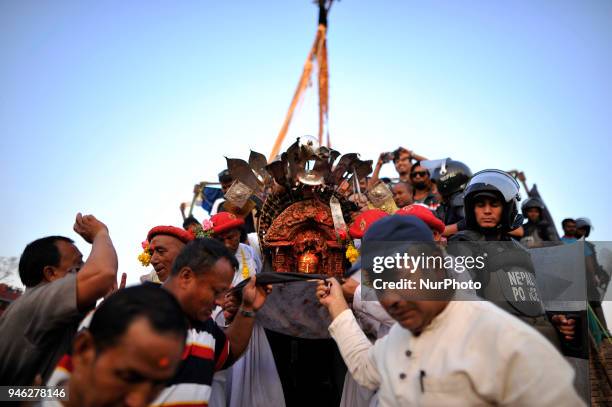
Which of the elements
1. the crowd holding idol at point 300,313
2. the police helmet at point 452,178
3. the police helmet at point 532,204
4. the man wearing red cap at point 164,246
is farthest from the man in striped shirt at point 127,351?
the police helmet at point 532,204

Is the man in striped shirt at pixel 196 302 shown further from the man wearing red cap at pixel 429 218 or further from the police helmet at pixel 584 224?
the police helmet at pixel 584 224

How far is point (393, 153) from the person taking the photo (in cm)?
888

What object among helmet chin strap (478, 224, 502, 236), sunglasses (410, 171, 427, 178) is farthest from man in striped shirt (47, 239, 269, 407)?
sunglasses (410, 171, 427, 178)

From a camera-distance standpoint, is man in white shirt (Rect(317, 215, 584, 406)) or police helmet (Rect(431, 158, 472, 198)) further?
police helmet (Rect(431, 158, 472, 198))

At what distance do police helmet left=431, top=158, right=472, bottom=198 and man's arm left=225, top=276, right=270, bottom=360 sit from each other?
3.77 metres

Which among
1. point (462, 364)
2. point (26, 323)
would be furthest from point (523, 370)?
point (26, 323)

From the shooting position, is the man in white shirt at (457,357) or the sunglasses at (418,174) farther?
the sunglasses at (418,174)

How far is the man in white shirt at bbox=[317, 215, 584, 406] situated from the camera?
6.49ft

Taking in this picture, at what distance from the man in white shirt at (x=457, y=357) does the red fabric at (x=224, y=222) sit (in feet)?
10.2

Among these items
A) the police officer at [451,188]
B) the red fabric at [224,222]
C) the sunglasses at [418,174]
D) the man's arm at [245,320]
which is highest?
the sunglasses at [418,174]

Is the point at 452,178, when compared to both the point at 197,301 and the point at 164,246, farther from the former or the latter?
the point at 197,301

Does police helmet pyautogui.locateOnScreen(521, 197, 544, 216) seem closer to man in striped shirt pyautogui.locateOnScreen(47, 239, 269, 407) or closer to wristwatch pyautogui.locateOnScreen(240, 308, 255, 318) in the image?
wristwatch pyautogui.locateOnScreen(240, 308, 255, 318)

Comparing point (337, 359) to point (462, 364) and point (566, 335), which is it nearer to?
point (566, 335)

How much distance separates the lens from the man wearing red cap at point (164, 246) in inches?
175
